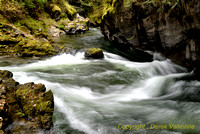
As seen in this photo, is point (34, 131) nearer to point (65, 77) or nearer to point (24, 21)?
point (65, 77)

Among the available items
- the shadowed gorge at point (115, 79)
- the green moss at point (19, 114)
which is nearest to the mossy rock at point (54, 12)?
the shadowed gorge at point (115, 79)

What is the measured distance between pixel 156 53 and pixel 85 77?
15.1 ft

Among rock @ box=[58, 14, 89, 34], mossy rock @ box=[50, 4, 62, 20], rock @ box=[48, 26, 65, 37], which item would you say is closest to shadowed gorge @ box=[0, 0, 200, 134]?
rock @ box=[48, 26, 65, 37]

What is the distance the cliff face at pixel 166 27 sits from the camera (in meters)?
5.35

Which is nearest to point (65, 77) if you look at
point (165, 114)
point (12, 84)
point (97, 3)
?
point (12, 84)

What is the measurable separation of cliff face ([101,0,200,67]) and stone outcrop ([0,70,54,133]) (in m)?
4.66

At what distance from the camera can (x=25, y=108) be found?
2.85m

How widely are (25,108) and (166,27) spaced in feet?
20.8

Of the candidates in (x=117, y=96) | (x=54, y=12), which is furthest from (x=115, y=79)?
Answer: (x=54, y=12)

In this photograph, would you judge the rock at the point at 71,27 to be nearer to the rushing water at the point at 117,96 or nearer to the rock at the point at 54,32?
the rock at the point at 54,32

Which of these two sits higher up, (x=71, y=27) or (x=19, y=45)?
(x=71, y=27)

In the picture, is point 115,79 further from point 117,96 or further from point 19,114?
point 19,114

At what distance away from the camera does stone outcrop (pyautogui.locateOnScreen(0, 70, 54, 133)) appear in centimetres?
254

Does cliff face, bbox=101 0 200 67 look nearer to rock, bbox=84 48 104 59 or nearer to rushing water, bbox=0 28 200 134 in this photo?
rushing water, bbox=0 28 200 134
